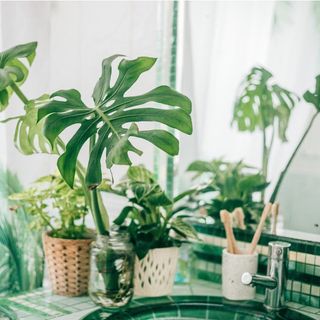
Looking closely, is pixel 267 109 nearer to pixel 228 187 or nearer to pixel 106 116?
pixel 228 187

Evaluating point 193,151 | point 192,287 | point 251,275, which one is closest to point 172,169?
point 193,151

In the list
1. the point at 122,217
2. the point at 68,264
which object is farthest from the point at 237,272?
the point at 68,264

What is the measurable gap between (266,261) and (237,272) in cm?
12

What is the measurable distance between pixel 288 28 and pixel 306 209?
19.7 inches

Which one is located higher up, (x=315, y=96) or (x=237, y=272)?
(x=315, y=96)

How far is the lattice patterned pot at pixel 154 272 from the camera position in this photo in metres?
1.41

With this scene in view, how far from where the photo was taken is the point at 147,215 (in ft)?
4.70

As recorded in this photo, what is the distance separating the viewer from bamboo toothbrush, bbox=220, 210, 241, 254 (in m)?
1.40

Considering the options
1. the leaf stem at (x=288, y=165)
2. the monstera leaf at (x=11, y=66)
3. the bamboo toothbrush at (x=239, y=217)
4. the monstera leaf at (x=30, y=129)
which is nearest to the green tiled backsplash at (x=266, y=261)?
the bamboo toothbrush at (x=239, y=217)

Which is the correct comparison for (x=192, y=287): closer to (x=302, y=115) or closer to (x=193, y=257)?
(x=193, y=257)

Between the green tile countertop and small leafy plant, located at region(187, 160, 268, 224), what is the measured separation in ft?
0.81

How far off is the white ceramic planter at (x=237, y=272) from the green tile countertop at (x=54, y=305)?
79 mm

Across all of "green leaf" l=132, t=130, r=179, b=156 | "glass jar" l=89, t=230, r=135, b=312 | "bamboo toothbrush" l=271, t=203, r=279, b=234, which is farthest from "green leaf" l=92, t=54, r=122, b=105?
"bamboo toothbrush" l=271, t=203, r=279, b=234

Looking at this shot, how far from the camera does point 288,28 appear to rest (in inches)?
59.2
